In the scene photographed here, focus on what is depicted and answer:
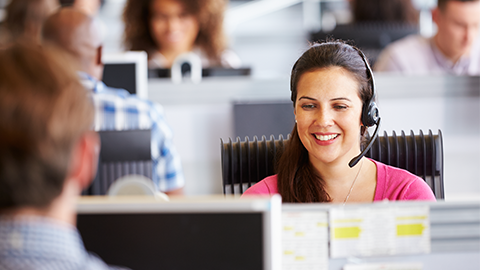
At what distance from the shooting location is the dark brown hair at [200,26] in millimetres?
3301

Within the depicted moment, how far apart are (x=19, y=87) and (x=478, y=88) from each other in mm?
2085

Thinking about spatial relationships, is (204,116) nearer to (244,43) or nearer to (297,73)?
(297,73)

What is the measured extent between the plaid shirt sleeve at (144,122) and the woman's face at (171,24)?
140 centimetres

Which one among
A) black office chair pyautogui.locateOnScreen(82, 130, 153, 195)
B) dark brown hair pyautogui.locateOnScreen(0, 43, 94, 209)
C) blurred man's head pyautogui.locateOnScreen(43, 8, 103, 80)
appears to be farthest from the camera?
blurred man's head pyautogui.locateOnScreen(43, 8, 103, 80)

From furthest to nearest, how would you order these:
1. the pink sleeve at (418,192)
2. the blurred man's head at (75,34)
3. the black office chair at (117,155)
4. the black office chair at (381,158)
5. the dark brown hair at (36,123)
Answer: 1. the blurred man's head at (75,34)
2. the black office chair at (117,155)
3. the black office chair at (381,158)
4. the pink sleeve at (418,192)
5. the dark brown hair at (36,123)

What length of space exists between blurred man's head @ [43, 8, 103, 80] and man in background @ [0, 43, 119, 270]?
Result: 123cm

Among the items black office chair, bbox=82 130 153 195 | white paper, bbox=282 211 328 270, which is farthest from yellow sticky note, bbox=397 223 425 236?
black office chair, bbox=82 130 153 195

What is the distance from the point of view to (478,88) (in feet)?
7.13

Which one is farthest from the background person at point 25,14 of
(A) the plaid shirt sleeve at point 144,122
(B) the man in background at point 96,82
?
(A) the plaid shirt sleeve at point 144,122

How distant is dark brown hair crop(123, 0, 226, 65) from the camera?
10.8 ft

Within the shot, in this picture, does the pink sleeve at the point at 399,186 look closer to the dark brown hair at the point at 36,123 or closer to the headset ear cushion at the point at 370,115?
the headset ear cushion at the point at 370,115

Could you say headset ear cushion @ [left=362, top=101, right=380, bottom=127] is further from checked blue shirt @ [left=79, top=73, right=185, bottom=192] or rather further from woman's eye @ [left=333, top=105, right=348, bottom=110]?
checked blue shirt @ [left=79, top=73, right=185, bottom=192]

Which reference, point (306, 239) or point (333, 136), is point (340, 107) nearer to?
point (333, 136)

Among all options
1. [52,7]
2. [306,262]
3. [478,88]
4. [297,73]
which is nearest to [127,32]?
[52,7]
